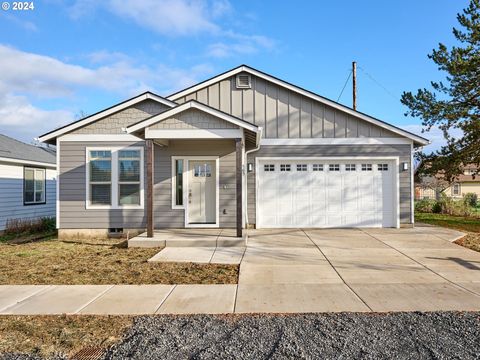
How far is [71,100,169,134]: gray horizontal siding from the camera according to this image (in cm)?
1068

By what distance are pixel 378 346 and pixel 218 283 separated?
9.22ft

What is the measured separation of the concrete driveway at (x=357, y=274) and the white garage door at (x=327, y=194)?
155 cm

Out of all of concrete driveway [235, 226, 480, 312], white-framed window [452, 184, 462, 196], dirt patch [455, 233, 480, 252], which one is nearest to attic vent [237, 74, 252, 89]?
concrete driveway [235, 226, 480, 312]

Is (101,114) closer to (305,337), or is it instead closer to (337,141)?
(337,141)

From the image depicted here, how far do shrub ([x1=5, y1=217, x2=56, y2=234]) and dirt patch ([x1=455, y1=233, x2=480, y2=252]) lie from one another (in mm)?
14382

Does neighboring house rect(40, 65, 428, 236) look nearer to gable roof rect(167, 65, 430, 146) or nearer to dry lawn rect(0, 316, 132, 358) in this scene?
gable roof rect(167, 65, 430, 146)

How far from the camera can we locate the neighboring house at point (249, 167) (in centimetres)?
1065

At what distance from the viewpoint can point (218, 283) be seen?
562 cm

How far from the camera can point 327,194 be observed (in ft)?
37.9

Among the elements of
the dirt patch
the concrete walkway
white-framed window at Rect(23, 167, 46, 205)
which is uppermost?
white-framed window at Rect(23, 167, 46, 205)

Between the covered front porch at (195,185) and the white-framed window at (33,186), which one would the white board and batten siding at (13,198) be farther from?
the covered front porch at (195,185)

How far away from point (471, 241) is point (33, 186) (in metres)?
16.6

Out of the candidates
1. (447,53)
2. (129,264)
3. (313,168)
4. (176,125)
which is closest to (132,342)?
(129,264)

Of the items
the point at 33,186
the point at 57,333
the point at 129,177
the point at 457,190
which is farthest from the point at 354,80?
the point at 457,190
